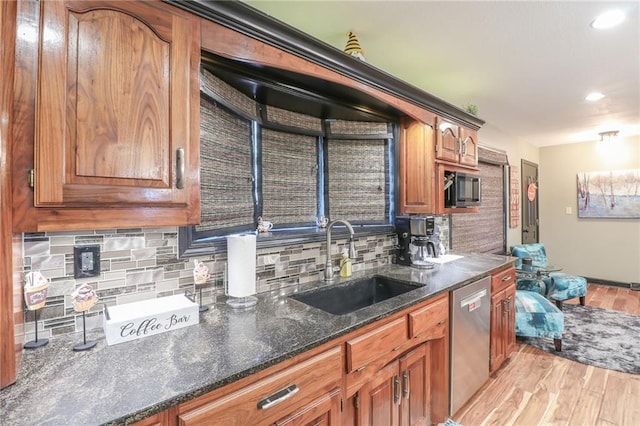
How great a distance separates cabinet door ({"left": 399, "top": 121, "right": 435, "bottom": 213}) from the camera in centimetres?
242

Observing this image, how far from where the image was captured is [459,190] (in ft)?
8.62

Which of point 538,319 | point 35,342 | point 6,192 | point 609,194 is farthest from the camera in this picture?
point 609,194

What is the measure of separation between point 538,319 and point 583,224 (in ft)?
12.5

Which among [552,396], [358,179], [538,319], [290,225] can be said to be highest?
[358,179]

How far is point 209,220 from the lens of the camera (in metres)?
1.52

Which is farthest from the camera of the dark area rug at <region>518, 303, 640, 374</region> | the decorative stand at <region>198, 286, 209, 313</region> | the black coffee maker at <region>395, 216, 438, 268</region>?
the dark area rug at <region>518, 303, 640, 374</region>

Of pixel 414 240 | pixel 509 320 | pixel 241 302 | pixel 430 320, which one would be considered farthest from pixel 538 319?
pixel 241 302

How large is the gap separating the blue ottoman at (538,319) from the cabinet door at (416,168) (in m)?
1.51

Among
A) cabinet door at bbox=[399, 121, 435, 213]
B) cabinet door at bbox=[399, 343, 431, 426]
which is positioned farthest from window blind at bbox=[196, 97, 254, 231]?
→ cabinet door at bbox=[399, 121, 435, 213]

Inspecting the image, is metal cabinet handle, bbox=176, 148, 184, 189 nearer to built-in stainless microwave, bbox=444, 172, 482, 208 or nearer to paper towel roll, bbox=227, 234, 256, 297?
paper towel roll, bbox=227, 234, 256, 297

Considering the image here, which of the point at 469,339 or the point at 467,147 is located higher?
the point at 467,147

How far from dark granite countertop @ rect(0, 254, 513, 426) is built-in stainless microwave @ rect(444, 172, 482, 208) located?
149 centimetres

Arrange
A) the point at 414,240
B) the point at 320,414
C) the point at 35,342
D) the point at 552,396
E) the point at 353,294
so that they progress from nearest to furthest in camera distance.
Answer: the point at 35,342
the point at 320,414
the point at 353,294
the point at 552,396
the point at 414,240

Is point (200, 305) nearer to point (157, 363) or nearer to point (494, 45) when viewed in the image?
point (157, 363)
